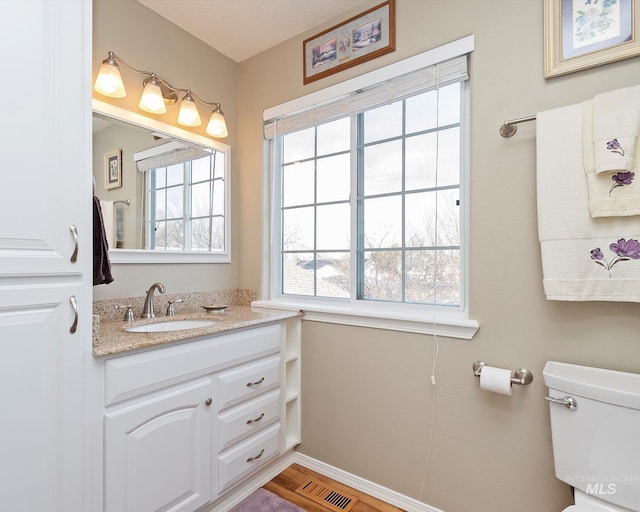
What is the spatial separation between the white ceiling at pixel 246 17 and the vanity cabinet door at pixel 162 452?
6.21ft

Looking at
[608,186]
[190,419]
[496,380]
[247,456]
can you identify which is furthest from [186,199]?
[608,186]

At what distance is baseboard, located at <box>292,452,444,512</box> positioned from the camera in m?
1.59

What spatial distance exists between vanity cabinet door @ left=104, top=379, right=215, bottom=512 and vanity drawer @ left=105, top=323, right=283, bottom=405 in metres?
0.05

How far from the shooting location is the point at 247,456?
5.38 feet

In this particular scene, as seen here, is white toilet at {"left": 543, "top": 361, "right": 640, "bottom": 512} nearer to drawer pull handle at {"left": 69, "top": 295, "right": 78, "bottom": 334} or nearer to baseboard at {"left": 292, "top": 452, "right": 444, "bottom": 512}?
baseboard at {"left": 292, "top": 452, "right": 444, "bottom": 512}

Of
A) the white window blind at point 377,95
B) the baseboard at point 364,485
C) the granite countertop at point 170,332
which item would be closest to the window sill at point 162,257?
the granite countertop at point 170,332

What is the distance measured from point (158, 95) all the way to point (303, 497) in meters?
2.18

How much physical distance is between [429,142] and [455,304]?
789mm

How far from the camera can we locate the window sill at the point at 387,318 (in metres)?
1.47

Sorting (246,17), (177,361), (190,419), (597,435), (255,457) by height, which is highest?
(246,17)

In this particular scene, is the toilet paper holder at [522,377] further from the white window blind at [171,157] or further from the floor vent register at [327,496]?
the white window blind at [171,157]

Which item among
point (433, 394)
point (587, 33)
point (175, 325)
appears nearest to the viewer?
point (587, 33)

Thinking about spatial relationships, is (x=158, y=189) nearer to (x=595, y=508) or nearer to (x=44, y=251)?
(x=44, y=251)

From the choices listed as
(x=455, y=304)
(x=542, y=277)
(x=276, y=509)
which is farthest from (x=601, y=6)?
(x=276, y=509)
